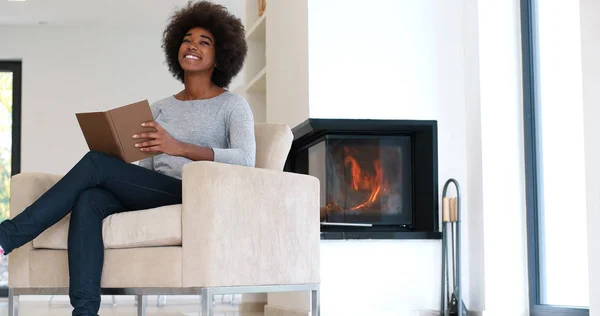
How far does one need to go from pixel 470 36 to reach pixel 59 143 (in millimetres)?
4960

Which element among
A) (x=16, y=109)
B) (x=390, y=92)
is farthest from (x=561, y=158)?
(x=16, y=109)

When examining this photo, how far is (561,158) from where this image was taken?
152 inches

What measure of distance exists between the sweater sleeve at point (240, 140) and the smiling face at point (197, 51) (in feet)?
0.85

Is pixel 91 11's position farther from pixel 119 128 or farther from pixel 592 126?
pixel 592 126

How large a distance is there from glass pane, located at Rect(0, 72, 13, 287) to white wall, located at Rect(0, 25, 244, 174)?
351 millimetres

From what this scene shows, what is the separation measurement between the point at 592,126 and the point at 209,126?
1379 millimetres

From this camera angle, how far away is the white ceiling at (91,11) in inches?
292

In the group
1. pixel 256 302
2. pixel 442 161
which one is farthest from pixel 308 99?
pixel 256 302

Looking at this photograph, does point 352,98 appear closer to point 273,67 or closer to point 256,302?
point 273,67

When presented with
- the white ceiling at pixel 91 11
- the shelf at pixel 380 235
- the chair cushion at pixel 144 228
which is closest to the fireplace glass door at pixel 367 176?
the shelf at pixel 380 235

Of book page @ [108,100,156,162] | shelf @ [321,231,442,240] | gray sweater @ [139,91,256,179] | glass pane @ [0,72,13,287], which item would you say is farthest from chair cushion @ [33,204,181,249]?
glass pane @ [0,72,13,287]

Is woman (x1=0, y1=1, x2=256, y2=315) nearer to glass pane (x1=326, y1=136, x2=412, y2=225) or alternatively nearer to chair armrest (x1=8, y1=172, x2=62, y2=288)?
chair armrest (x1=8, y1=172, x2=62, y2=288)

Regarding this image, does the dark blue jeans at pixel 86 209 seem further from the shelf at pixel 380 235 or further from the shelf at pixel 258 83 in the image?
the shelf at pixel 258 83

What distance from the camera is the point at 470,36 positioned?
424 cm
